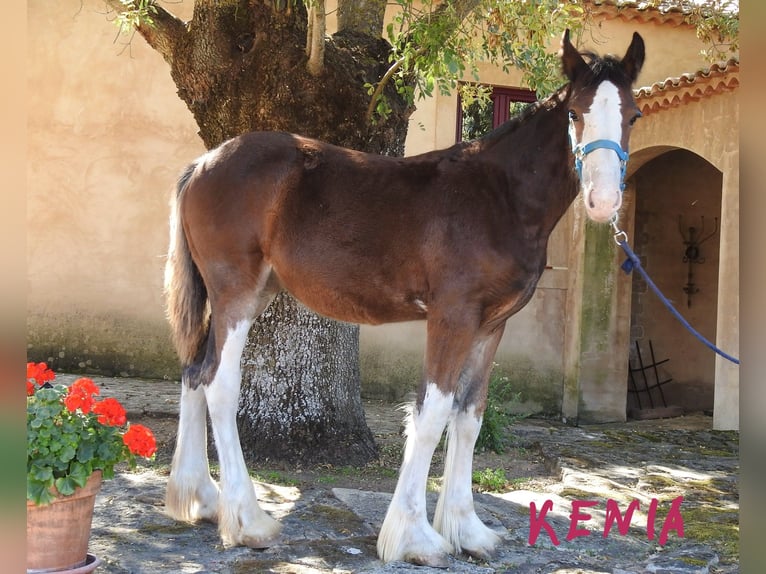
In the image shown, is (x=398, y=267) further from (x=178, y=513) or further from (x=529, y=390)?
(x=529, y=390)

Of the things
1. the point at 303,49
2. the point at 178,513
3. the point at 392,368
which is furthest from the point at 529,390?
the point at 178,513

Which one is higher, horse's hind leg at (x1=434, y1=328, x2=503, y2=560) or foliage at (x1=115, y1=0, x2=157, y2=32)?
foliage at (x1=115, y1=0, x2=157, y2=32)

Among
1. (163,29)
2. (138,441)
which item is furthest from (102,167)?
(138,441)

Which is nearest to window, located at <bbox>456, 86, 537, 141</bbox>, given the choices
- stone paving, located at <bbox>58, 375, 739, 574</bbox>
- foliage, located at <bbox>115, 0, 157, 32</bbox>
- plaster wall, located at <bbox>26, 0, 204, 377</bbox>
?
plaster wall, located at <bbox>26, 0, 204, 377</bbox>

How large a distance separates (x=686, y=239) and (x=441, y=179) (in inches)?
359

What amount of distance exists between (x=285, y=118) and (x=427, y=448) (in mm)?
2725

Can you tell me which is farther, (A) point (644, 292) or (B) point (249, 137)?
(A) point (644, 292)

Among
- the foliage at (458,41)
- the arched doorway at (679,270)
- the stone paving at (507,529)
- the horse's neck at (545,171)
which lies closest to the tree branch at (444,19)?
the foliage at (458,41)

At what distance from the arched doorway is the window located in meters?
2.42

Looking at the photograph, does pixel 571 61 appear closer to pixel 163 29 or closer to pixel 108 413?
pixel 108 413

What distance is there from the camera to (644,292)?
11.9 m

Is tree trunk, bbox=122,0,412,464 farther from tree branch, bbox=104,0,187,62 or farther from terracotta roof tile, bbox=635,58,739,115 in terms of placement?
terracotta roof tile, bbox=635,58,739,115

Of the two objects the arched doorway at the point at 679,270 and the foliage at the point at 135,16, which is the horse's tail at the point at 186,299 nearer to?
the foliage at the point at 135,16

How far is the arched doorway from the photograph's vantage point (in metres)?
11.8
